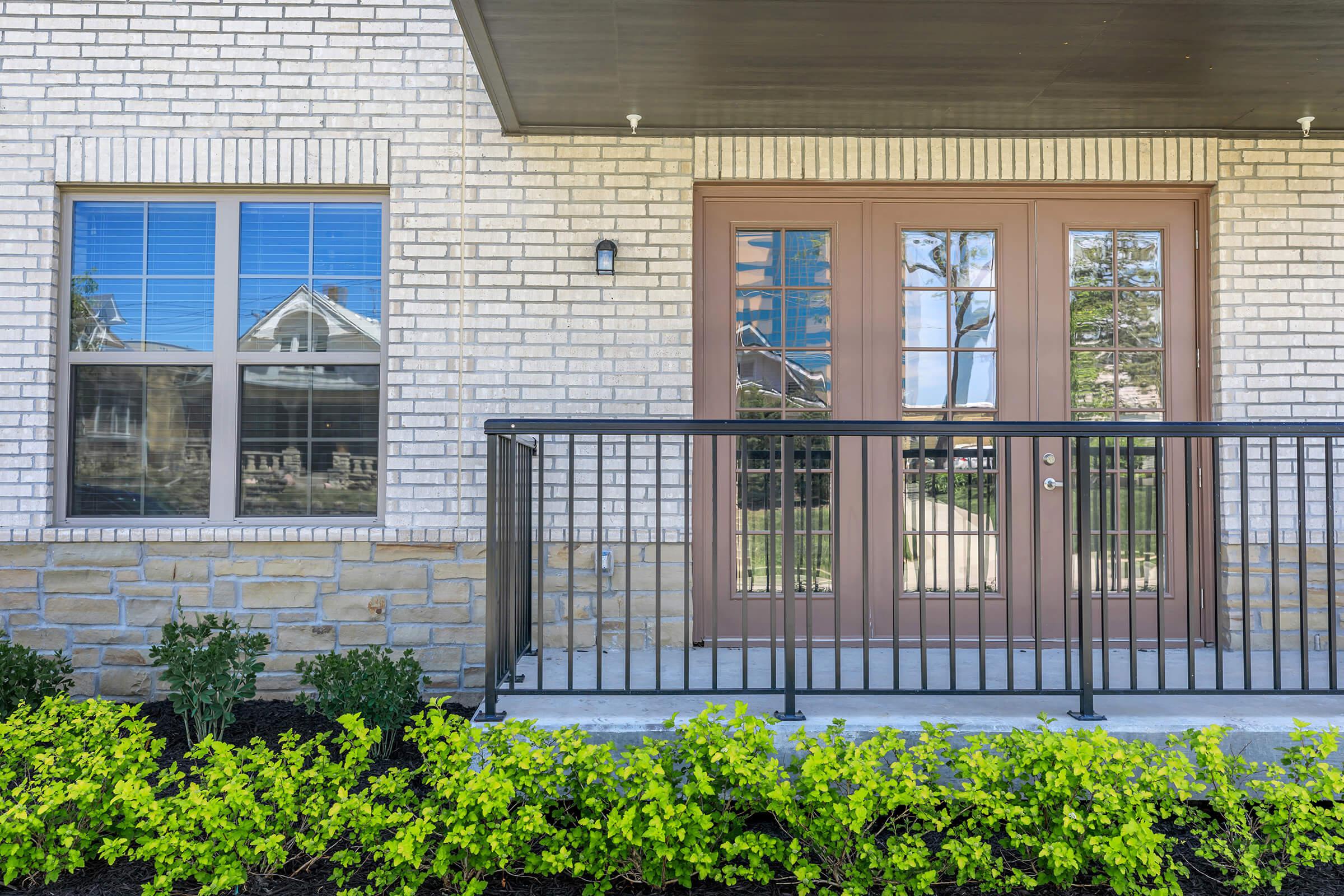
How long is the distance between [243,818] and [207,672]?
1.22 m

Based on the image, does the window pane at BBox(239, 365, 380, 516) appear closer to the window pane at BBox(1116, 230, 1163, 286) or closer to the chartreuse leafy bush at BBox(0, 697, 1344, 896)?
the chartreuse leafy bush at BBox(0, 697, 1344, 896)

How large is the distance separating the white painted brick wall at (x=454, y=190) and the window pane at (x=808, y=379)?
525 mm

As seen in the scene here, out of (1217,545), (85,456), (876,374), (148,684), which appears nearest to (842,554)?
(876,374)

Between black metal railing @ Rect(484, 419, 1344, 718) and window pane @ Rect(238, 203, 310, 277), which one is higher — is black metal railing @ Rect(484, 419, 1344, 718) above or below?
below

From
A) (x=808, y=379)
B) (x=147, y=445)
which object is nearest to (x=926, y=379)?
(x=808, y=379)

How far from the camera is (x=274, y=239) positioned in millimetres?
4176

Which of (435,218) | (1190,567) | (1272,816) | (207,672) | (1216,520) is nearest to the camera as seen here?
(1272,816)

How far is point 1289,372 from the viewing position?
4.09m

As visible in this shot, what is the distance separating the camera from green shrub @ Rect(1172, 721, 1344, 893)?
233cm

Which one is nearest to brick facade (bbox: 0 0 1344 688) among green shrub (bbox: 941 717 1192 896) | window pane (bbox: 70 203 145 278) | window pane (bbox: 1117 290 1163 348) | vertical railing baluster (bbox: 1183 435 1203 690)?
window pane (bbox: 70 203 145 278)

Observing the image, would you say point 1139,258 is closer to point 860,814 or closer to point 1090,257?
point 1090,257

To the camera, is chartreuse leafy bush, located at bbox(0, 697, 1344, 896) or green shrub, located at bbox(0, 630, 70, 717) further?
green shrub, located at bbox(0, 630, 70, 717)

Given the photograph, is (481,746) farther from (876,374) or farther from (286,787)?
(876,374)

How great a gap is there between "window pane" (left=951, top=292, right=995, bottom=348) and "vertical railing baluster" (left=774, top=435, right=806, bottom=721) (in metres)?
1.74
